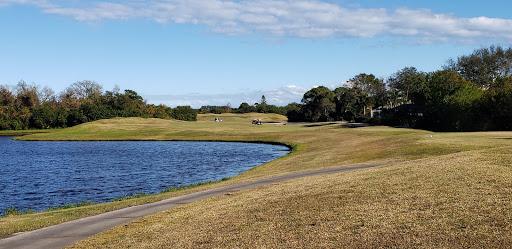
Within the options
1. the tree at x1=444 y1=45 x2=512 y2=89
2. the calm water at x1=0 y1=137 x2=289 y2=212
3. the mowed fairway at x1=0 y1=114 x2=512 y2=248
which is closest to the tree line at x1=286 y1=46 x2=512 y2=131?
the tree at x1=444 y1=45 x2=512 y2=89

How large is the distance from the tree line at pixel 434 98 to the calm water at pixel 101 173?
36819 millimetres

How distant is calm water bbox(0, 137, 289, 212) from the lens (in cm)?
3428

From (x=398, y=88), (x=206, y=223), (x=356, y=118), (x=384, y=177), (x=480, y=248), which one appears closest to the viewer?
(x=480, y=248)

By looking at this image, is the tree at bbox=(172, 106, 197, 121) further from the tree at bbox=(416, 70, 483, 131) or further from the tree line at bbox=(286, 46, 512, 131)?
the tree at bbox=(416, 70, 483, 131)

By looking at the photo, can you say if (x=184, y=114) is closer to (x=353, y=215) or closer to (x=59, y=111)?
(x=59, y=111)

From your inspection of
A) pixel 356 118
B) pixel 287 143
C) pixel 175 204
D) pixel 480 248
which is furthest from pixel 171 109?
pixel 480 248

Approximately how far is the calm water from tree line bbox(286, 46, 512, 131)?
36819mm

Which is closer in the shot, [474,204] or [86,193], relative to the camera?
[474,204]

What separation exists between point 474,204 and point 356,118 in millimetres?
125734

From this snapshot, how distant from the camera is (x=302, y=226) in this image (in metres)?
13.6

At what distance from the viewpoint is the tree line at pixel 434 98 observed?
243 ft

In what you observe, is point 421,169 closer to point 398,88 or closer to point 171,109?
point 398,88

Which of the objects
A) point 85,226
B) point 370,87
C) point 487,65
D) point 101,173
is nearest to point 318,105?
point 370,87

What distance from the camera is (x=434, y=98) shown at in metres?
89.9
